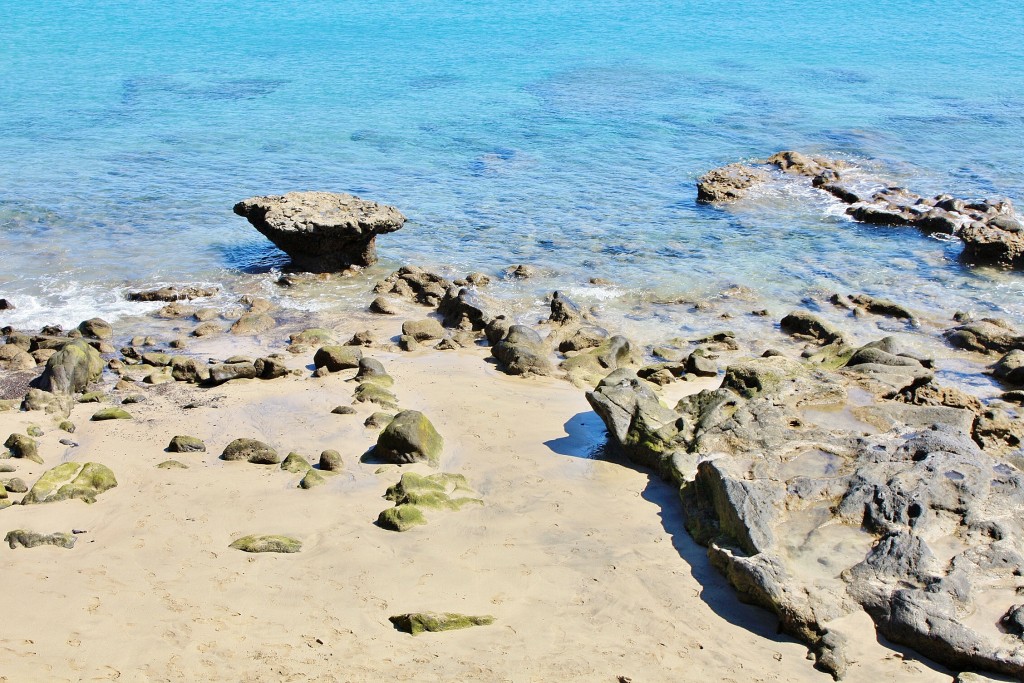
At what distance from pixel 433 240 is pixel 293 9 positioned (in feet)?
108

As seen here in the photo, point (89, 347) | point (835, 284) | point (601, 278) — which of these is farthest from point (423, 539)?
point (835, 284)

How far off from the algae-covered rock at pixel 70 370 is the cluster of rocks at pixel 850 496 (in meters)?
6.33

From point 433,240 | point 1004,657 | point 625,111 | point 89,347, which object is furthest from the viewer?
point 625,111

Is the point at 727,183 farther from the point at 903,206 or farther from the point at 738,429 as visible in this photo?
the point at 738,429

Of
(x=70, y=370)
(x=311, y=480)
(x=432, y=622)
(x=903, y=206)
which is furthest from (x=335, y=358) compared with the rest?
(x=903, y=206)

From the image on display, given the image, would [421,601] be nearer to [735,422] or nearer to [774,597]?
[774,597]

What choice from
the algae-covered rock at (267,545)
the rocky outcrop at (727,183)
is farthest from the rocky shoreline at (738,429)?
the rocky outcrop at (727,183)

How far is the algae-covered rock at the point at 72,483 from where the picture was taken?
836 cm

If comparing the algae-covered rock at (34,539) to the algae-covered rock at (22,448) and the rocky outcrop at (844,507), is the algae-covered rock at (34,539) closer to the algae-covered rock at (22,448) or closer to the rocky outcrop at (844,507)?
the algae-covered rock at (22,448)

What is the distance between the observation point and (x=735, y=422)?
9.35 m

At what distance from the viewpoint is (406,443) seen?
31.3ft

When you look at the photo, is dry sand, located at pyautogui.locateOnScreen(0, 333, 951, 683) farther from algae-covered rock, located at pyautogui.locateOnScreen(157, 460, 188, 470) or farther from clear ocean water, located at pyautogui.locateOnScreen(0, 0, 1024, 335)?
clear ocean water, located at pyautogui.locateOnScreen(0, 0, 1024, 335)

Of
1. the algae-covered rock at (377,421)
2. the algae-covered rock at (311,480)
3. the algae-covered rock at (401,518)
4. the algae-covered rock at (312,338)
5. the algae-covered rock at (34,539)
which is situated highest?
the algae-covered rock at (34,539)

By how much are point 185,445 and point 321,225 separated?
734 centimetres
